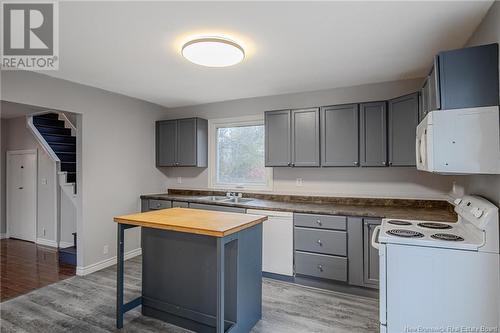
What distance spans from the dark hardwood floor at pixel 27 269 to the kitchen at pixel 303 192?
24 centimetres

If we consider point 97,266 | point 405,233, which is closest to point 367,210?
point 405,233

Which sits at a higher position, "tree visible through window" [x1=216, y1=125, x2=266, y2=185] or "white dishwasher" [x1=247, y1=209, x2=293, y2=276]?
"tree visible through window" [x1=216, y1=125, x2=266, y2=185]

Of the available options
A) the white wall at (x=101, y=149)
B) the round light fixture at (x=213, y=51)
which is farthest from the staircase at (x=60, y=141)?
the round light fixture at (x=213, y=51)

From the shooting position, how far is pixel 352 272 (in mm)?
3018

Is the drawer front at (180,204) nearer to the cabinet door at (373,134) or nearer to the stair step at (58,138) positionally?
the cabinet door at (373,134)

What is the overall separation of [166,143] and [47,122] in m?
2.55

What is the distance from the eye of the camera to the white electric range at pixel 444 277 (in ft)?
5.62

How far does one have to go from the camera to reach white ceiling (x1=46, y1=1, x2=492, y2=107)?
1.90m

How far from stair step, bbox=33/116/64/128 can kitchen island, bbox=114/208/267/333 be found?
13.1ft

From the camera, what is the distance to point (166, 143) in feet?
15.4

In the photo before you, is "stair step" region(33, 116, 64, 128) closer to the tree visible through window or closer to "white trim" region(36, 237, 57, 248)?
"white trim" region(36, 237, 57, 248)

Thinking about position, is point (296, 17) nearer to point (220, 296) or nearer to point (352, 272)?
point (220, 296)

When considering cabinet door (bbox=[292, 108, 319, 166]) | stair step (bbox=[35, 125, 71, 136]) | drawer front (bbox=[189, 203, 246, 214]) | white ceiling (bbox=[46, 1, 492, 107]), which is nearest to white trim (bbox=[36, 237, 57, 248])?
stair step (bbox=[35, 125, 71, 136])

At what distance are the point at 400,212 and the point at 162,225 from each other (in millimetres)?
2470
